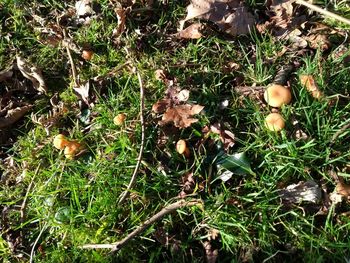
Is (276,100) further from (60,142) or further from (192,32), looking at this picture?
(60,142)

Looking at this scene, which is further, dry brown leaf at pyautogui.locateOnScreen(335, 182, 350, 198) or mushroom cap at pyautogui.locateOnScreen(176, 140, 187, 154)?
mushroom cap at pyautogui.locateOnScreen(176, 140, 187, 154)

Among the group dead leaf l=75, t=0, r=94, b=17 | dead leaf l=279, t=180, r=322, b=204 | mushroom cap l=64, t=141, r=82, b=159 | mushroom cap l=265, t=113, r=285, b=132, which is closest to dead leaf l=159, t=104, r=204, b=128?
mushroom cap l=265, t=113, r=285, b=132

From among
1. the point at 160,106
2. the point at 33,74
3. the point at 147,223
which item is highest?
the point at 160,106

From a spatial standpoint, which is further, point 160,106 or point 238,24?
point 238,24

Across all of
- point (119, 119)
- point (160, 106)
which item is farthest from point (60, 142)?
point (160, 106)

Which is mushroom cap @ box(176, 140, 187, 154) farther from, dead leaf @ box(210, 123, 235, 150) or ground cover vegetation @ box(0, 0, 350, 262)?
dead leaf @ box(210, 123, 235, 150)

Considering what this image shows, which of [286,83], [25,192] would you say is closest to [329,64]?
[286,83]

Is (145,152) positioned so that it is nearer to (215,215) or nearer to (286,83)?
(215,215)
